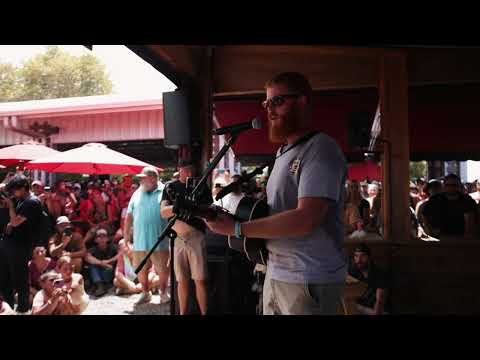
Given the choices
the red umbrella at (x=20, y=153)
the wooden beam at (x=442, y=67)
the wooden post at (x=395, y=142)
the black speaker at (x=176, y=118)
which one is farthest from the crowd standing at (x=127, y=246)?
the wooden beam at (x=442, y=67)

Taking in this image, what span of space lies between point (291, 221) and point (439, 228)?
4.09 m

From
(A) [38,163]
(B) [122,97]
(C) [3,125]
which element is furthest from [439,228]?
(C) [3,125]

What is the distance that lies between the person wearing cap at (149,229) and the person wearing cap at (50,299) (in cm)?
114

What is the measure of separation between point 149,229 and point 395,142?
3.13 meters

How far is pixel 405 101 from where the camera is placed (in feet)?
13.3

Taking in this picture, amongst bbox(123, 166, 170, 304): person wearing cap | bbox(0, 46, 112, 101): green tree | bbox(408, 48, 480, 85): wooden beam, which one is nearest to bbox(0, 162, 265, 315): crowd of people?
bbox(123, 166, 170, 304): person wearing cap

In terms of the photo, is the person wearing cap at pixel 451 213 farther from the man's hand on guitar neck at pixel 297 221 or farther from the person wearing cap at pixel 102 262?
the person wearing cap at pixel 102 262

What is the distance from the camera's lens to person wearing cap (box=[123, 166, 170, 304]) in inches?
196

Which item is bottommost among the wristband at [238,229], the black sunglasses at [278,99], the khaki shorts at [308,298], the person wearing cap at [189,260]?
A: the person wearing cap at [189,260]

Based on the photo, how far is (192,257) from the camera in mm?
3859

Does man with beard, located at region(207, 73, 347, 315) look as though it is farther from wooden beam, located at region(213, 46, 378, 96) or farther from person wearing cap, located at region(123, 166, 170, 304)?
person wearing cap, located at region(123, 166, 170, 304)

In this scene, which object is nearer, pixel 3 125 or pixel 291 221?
pixel 291 221

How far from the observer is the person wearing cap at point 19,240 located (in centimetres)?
446
